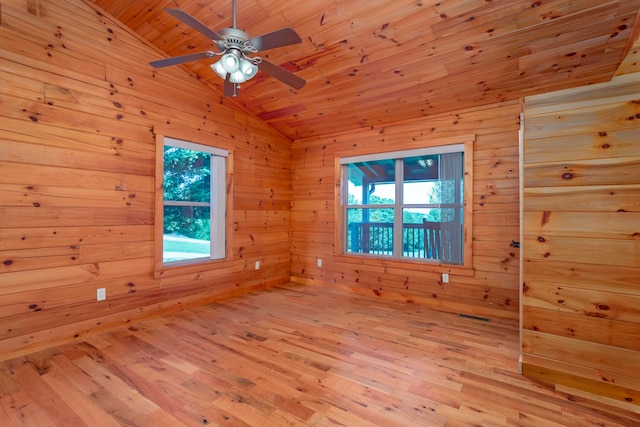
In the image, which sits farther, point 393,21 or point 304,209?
point 304,209

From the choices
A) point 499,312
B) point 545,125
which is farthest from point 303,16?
point 499,312

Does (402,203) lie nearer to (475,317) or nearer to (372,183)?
(372,183)

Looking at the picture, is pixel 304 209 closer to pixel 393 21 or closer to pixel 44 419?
pixel 393 21

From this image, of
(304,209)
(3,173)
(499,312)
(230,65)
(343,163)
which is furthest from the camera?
(304,209)

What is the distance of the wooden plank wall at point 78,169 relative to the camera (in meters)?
2.49

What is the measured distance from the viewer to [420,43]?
2785 millimetres

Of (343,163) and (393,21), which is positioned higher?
(393,21)

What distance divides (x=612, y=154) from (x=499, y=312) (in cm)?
218

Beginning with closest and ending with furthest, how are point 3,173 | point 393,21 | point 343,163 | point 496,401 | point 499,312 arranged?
1. point 496,401
2. point 3,173
3. point 393,21
4. point 499,312
5. point 343,163

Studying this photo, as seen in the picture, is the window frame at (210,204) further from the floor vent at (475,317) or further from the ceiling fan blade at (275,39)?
the floor vent at (475,317)

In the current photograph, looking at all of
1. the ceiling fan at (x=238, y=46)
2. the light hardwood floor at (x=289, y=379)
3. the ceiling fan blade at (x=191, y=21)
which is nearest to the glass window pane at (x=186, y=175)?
the light hardwood floor at (x=289, y=379)

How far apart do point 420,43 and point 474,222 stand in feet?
6.97

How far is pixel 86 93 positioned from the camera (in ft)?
9.44

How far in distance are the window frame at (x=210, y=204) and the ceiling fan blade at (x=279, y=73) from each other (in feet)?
6.06
